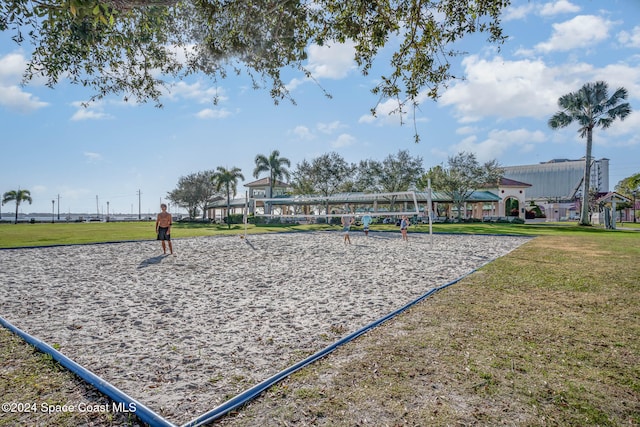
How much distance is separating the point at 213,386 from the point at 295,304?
3.06 meters

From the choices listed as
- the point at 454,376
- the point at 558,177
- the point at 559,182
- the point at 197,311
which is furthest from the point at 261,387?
the point at 558,177

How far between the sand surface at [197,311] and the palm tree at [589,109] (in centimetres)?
3559

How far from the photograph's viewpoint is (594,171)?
87.9 meters

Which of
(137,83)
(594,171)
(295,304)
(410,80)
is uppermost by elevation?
(594,171)

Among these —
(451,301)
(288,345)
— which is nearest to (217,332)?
(288,345)

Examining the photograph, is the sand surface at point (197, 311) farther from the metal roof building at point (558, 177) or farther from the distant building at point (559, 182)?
the metal roof building at point (558, 177)

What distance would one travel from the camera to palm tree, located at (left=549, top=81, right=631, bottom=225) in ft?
120

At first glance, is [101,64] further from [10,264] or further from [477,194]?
[477,194]

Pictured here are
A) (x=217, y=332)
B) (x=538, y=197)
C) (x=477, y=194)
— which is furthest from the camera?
(x=538, y=197)

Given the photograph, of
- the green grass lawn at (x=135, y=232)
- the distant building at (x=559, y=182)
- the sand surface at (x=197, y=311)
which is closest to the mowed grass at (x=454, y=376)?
the sand surface at (x=197, y=311)

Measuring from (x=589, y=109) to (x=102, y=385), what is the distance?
47.5 meters

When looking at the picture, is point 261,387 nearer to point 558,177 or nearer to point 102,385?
point 102,385

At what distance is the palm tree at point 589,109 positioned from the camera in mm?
36469

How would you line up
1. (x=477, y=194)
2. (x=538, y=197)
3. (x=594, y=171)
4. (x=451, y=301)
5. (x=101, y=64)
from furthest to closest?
(x=594, y=171) < (x=538, y=197) < (x=477, y=194) < (x=101, y=64) < (x=451, y=301)
